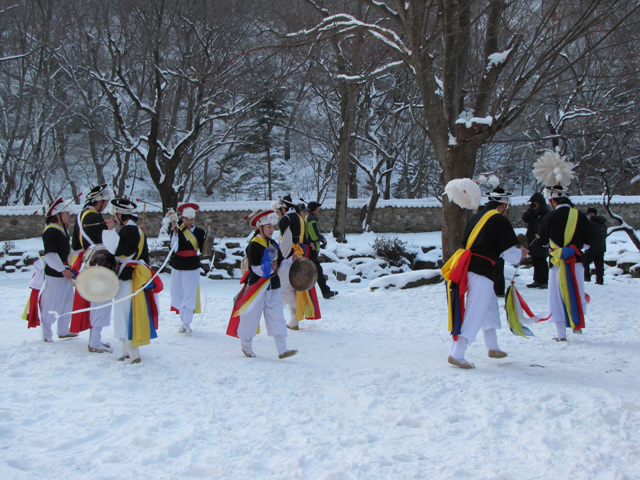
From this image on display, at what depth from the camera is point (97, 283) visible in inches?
180

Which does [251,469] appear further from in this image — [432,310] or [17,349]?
[432,310]

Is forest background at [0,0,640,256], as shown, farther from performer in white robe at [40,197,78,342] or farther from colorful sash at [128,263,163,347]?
colorful sash at [128,263,163,347]

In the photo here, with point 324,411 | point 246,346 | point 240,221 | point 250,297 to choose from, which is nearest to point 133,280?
point 250,297

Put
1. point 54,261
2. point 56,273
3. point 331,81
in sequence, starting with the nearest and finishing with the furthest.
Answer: point 54,261
point 56,273
point 331,81

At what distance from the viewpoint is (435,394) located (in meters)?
3.83

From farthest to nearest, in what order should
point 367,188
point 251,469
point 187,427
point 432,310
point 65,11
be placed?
point 367,188
point 65,11
point 432,310
point 187,427
point 251,469

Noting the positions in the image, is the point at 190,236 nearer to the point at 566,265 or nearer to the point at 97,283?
the point at 97,283

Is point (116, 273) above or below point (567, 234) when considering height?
below

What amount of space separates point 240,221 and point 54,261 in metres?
13.1

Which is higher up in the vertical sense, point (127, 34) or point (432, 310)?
point (127, 34)

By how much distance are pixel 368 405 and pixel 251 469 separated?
3.82 ft

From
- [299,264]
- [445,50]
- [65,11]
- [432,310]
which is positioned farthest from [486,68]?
[65,11]

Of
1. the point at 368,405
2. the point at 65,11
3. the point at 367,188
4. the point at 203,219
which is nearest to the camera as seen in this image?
the point at 368,405

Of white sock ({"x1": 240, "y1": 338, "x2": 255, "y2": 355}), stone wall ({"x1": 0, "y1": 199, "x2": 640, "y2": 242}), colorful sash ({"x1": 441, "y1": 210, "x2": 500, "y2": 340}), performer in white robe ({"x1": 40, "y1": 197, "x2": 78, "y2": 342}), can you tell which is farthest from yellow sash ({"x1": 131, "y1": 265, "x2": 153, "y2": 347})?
stone wall ({"x1": 0, "y1": 199, "x2": 640, "y2": 242})
